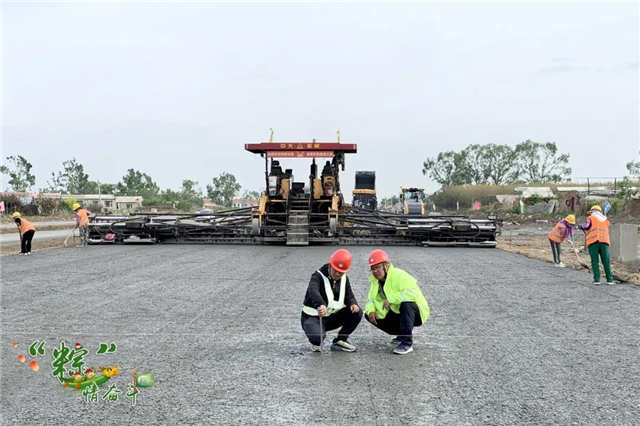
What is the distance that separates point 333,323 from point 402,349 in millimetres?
748

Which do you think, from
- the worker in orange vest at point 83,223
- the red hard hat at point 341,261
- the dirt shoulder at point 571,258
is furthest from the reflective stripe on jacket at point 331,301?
the worker in orange vest at point 83,223

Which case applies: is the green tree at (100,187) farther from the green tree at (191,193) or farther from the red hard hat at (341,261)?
the red hard hat at (341,261)

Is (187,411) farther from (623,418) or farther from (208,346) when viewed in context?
(623,418)

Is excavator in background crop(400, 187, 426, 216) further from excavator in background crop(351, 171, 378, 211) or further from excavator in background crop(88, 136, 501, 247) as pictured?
excavator in background crop(88, 136, 501, 247)

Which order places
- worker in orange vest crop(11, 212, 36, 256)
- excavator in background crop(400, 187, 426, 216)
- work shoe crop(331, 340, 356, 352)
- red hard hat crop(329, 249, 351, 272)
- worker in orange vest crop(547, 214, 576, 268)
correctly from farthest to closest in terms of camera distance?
1. excavator in background crop(400, 187, 426, 216)
2. worker in orange vest crop(11, 212, 36, 256)
3. worker in orange vest crop(547, 214, 576, 268)
4. work shoe crop(331, 340, 356, 352)
5. red hard hat crop(329, 249, 351, 272)

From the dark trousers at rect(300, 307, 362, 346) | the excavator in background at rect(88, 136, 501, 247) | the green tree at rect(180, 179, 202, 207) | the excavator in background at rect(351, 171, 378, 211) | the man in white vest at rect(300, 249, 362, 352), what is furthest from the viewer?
the green tree at rect(180, 179, 202, 207)

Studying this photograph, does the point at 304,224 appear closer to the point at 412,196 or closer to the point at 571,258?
the point at 571,258

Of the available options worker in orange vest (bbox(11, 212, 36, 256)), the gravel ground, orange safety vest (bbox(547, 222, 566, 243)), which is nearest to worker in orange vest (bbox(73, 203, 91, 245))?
worker in orange vest (bbox(11, 212, 36, 256))

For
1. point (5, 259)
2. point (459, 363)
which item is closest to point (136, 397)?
point (459, 363)

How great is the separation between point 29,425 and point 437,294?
716 cm

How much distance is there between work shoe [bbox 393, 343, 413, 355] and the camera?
635 centimetres

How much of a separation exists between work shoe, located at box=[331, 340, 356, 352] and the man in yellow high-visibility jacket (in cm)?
35

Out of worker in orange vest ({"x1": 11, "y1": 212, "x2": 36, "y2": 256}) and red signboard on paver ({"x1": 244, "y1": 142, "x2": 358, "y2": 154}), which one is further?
red signboard on paver ({"x1": 244, "y1": 142, "x2": 358, "y2": 154})

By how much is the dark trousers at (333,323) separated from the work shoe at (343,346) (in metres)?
0.07
